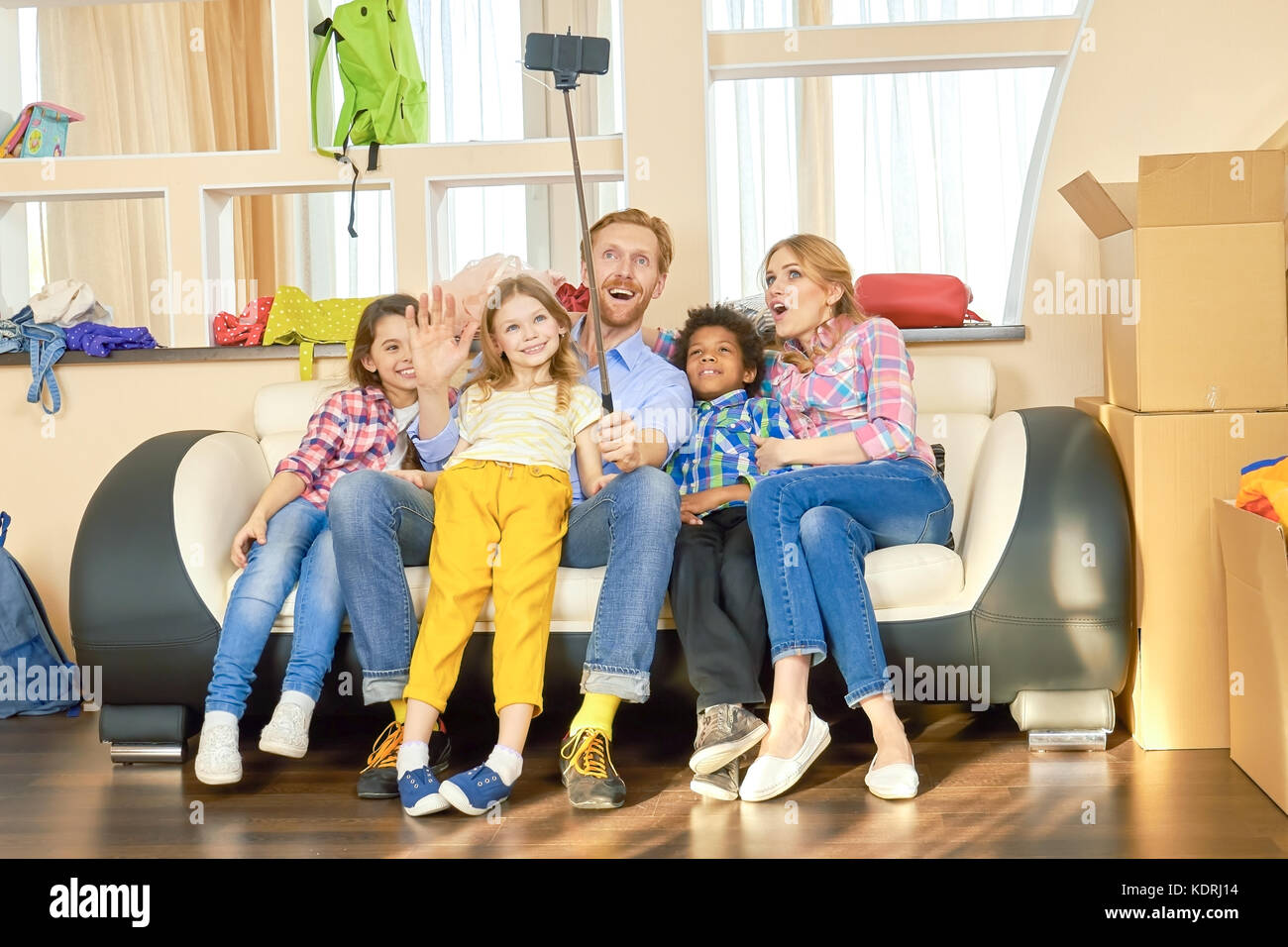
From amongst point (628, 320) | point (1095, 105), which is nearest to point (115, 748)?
point (628, 320)

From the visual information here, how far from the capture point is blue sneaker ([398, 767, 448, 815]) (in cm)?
184

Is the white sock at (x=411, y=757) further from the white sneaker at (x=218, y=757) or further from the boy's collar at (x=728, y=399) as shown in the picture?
the boy's collar at (x=728, y=399)

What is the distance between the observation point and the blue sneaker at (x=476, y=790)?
1.81 metres

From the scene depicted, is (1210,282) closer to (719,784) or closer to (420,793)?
(719,784)

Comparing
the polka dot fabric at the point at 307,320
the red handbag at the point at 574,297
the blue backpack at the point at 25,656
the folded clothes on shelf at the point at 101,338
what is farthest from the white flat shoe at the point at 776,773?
the folded clothes on shelf at the point at 101,338

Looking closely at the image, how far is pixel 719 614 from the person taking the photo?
2.02 m

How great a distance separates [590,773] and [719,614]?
0.33m

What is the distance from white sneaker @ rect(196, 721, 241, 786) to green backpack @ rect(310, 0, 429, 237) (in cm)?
136

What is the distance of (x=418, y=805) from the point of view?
1.84m

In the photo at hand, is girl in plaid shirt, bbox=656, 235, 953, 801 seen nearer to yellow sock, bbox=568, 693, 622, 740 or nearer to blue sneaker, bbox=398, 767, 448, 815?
yellow sock, bbox=568, 693, 622, 740

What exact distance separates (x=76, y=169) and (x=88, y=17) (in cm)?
202

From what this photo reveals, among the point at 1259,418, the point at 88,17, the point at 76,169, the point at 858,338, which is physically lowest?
the point at 1259,418
